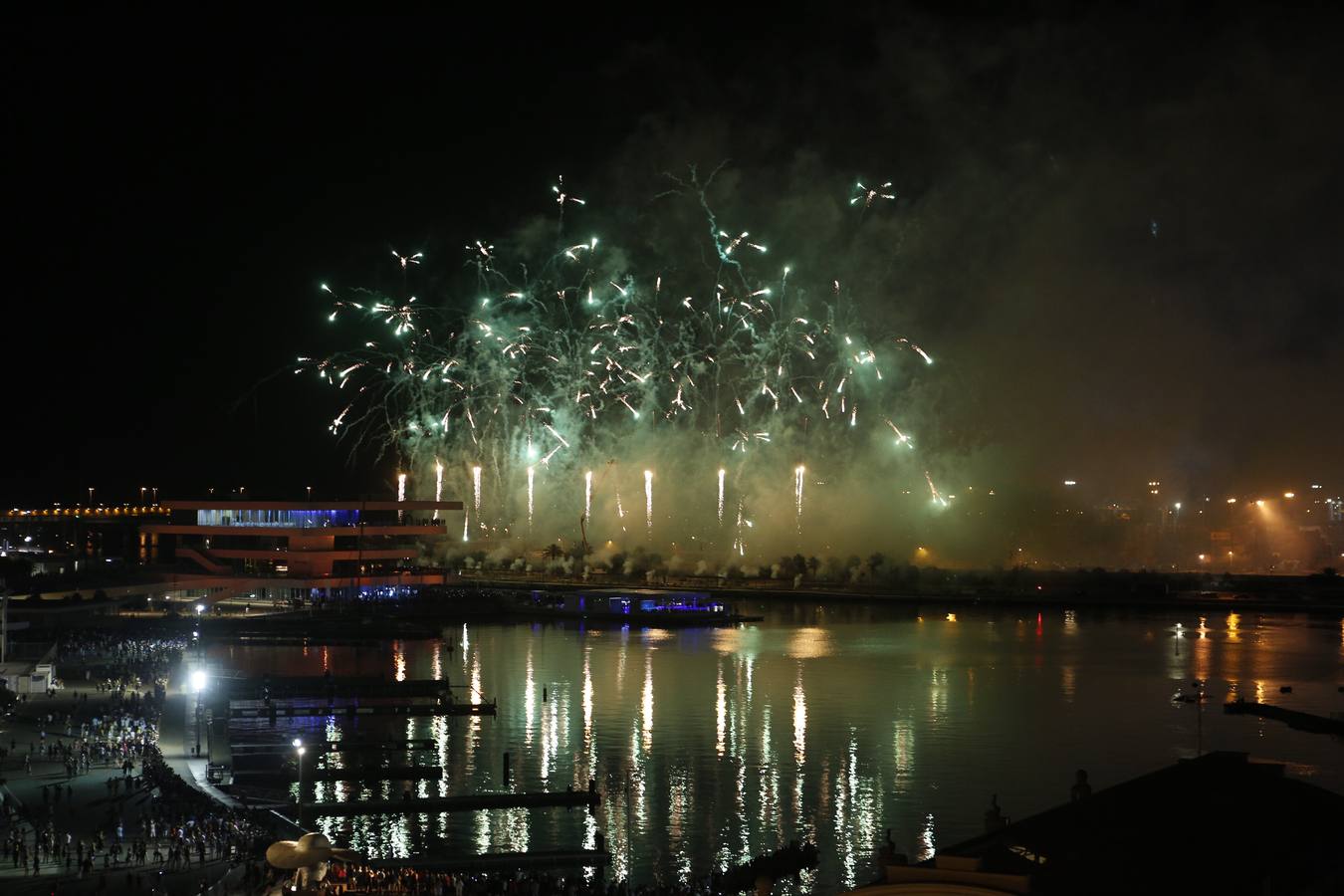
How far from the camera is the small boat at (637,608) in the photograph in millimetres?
46719

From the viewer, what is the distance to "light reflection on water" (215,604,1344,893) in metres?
16.0

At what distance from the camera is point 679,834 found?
52.2 feet

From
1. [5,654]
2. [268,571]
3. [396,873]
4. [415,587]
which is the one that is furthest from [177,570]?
[396,873]

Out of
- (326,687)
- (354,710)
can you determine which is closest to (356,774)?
(354,710)

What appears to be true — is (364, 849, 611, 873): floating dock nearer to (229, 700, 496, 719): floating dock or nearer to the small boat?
(229, 700, 496, 719): floating dock

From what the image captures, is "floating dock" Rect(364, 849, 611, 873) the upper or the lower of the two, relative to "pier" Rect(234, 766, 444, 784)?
lower

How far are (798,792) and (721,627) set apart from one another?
27.5 metres

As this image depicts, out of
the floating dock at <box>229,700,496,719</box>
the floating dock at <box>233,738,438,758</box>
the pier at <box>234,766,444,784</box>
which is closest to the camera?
the pier at <box>234,766,444,784</box>

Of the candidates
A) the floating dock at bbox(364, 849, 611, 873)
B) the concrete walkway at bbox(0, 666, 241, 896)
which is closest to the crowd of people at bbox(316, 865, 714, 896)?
the floating dock at bbox(364, 849, 611, 873)

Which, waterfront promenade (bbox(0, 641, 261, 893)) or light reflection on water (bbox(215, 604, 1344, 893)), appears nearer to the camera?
waterfront promenade (bbox(0, 641, 261, 893))

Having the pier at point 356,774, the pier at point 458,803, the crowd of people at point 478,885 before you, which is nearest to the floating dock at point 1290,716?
the pier at point 458,803

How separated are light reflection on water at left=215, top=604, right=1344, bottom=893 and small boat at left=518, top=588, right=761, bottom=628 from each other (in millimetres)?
4578

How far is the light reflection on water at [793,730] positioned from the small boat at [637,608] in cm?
458

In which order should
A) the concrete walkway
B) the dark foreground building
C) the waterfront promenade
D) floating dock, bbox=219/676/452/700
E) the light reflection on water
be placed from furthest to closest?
floating dock, bbox=219/676/452/700, the light reflection on water, the waterfront promenade, the concrete walkway, the dark foreground building
